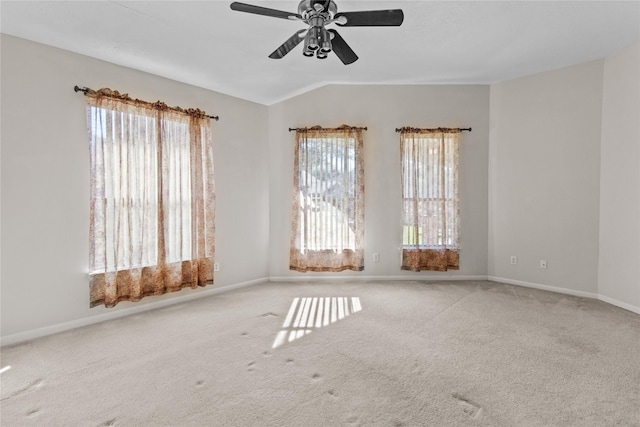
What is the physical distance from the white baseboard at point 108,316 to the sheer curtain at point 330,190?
131 centimetres

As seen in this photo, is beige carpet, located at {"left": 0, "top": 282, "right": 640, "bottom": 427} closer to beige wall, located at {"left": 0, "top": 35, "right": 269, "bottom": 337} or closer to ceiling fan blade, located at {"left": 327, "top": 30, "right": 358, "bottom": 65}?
beige wall, located at {"left": 0, "top": 35, "right": 269, "bottom": 337}

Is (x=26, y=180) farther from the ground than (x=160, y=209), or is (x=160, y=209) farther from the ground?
(x=26, y=180)

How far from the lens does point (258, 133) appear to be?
4.92 metres

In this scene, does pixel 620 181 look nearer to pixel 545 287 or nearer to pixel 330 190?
pixel 545 287

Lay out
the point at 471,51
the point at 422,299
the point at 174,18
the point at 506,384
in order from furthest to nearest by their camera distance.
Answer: the point at 422,299
the point at 471,51
the point at 174,18
the point at 506,384

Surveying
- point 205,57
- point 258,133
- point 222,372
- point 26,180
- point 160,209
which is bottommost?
point 222,372

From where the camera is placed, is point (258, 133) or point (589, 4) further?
point (258, 133)

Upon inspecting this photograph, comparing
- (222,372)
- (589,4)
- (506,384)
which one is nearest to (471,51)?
(589,4)

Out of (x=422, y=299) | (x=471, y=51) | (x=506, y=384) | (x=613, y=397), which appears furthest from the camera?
(x=422, y=299)

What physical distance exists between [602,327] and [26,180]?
18.1 ft

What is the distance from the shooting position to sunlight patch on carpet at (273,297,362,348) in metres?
3.03

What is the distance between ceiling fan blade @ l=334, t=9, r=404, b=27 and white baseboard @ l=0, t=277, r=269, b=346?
3509 millimetres

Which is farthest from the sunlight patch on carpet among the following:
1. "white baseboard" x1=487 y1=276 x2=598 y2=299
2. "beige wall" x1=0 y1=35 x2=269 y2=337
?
"white baseboard" x1=487 y1=276 x2=598 y2=299

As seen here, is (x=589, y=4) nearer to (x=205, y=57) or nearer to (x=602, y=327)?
(x=602, y=327)
